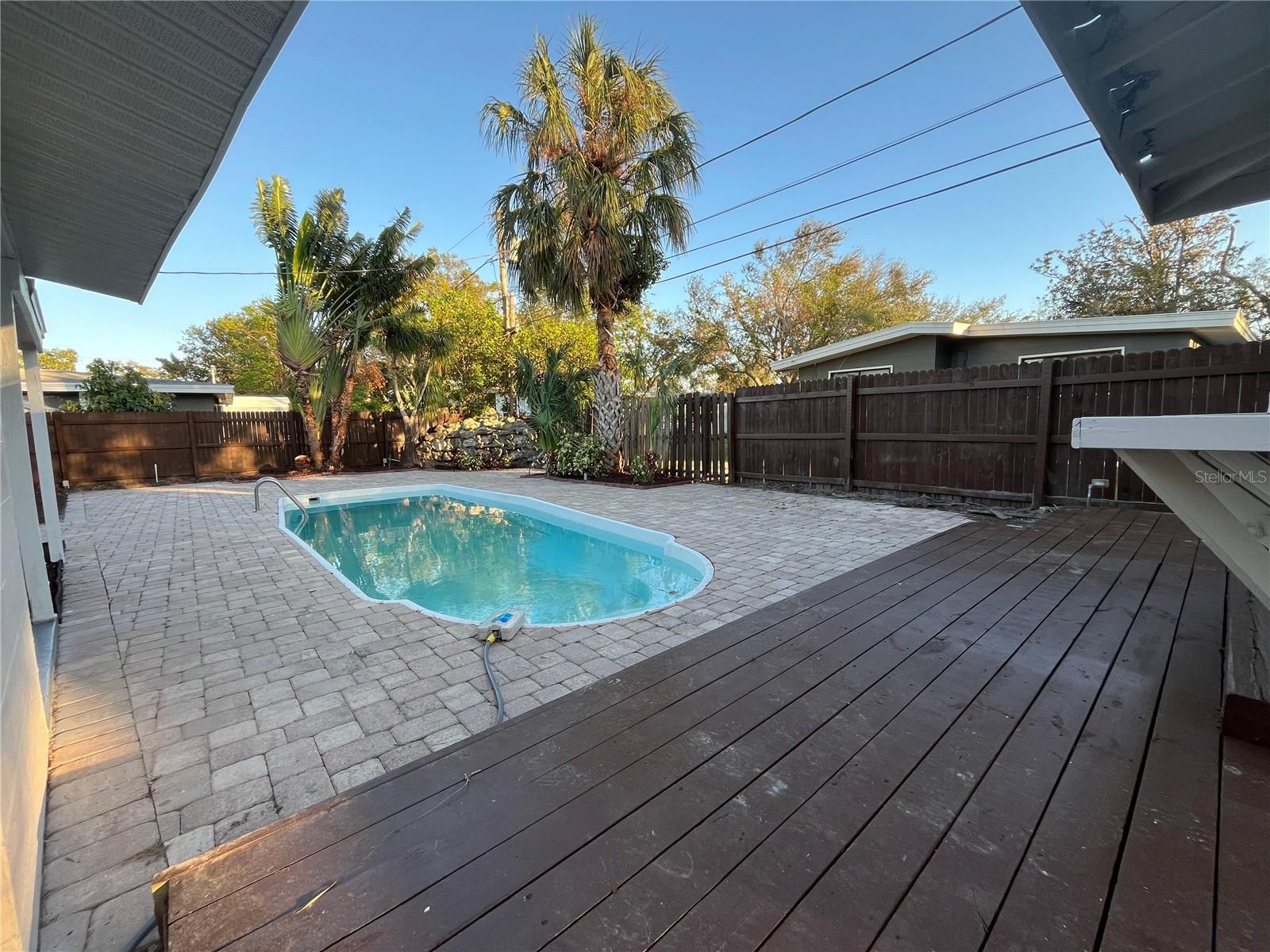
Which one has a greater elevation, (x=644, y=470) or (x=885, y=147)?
(x=885, y=147)

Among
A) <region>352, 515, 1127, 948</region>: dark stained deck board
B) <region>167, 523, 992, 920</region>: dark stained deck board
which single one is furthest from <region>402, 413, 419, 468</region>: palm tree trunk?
<region>352, 515, 1127, 948</region>: dark stained deck board

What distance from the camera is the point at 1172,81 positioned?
210cm

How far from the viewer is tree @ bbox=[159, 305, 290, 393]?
80.9 feet

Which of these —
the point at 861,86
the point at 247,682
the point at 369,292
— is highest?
the point at 861,86

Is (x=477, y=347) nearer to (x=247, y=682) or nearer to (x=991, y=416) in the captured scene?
(x=991, y=416)

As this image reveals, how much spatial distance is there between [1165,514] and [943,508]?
1906 millimetres

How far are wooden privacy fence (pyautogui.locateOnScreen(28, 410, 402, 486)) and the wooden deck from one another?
46.4 ft

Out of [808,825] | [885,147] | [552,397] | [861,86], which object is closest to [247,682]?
[808,825]

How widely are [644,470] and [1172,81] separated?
314 inches

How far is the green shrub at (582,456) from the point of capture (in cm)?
1048

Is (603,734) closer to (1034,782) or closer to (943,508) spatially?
(1034,782)

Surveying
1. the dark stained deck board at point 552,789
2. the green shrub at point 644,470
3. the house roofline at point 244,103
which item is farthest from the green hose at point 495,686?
the green shrub at point 644,470

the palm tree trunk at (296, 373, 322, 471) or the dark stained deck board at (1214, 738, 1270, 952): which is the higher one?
the palm tree trunk at (296, 373, 322, 471)

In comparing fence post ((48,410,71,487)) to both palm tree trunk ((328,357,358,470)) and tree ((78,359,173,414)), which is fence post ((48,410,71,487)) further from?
palm tree trunk ((328,357,358,470))
